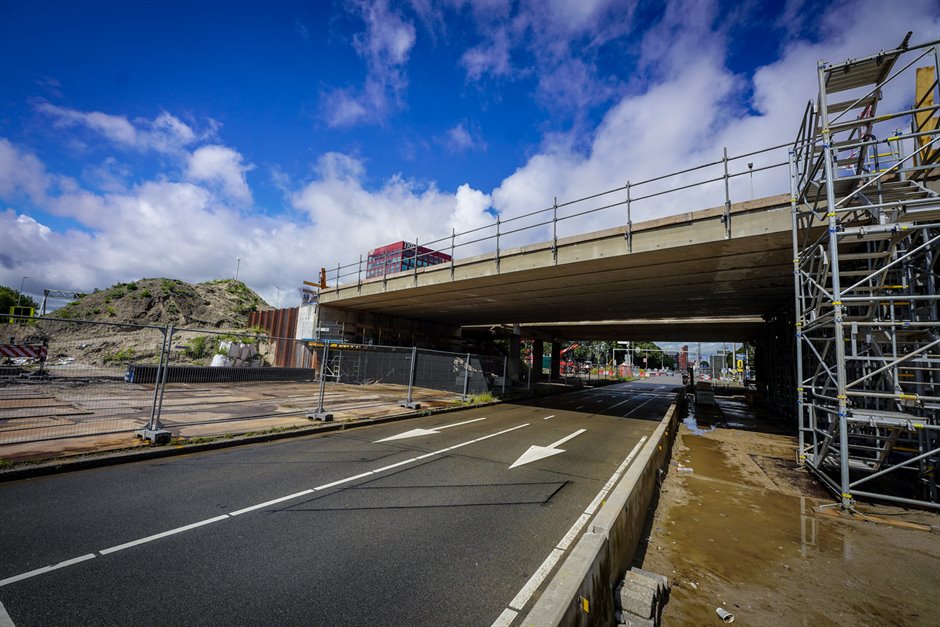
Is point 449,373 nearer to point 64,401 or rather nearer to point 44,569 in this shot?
point 64,401

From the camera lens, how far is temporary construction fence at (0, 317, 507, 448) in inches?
318

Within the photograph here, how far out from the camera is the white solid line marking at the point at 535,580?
338 centimetres

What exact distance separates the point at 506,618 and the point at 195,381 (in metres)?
20.6

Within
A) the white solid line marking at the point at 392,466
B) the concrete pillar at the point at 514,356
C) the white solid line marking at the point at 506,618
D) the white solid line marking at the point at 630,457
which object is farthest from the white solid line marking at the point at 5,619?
the concrete pillar at the point at 514,356

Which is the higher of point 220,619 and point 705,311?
point 705,311

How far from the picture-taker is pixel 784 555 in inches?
190

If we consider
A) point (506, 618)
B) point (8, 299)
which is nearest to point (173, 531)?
point (506, 618)

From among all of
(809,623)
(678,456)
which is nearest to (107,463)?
(809,623)

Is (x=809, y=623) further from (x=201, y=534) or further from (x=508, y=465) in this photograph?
(x=201, y=534)

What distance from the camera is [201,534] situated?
4.37 metres

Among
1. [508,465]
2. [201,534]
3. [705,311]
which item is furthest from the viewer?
[705,311]

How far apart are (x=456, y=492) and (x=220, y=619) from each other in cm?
359

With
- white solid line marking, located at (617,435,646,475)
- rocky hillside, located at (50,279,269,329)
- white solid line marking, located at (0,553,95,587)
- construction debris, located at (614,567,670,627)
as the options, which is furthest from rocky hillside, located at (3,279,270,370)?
construction debris, located at (614,567,670,627)

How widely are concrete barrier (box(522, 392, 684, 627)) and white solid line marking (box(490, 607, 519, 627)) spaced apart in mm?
522
